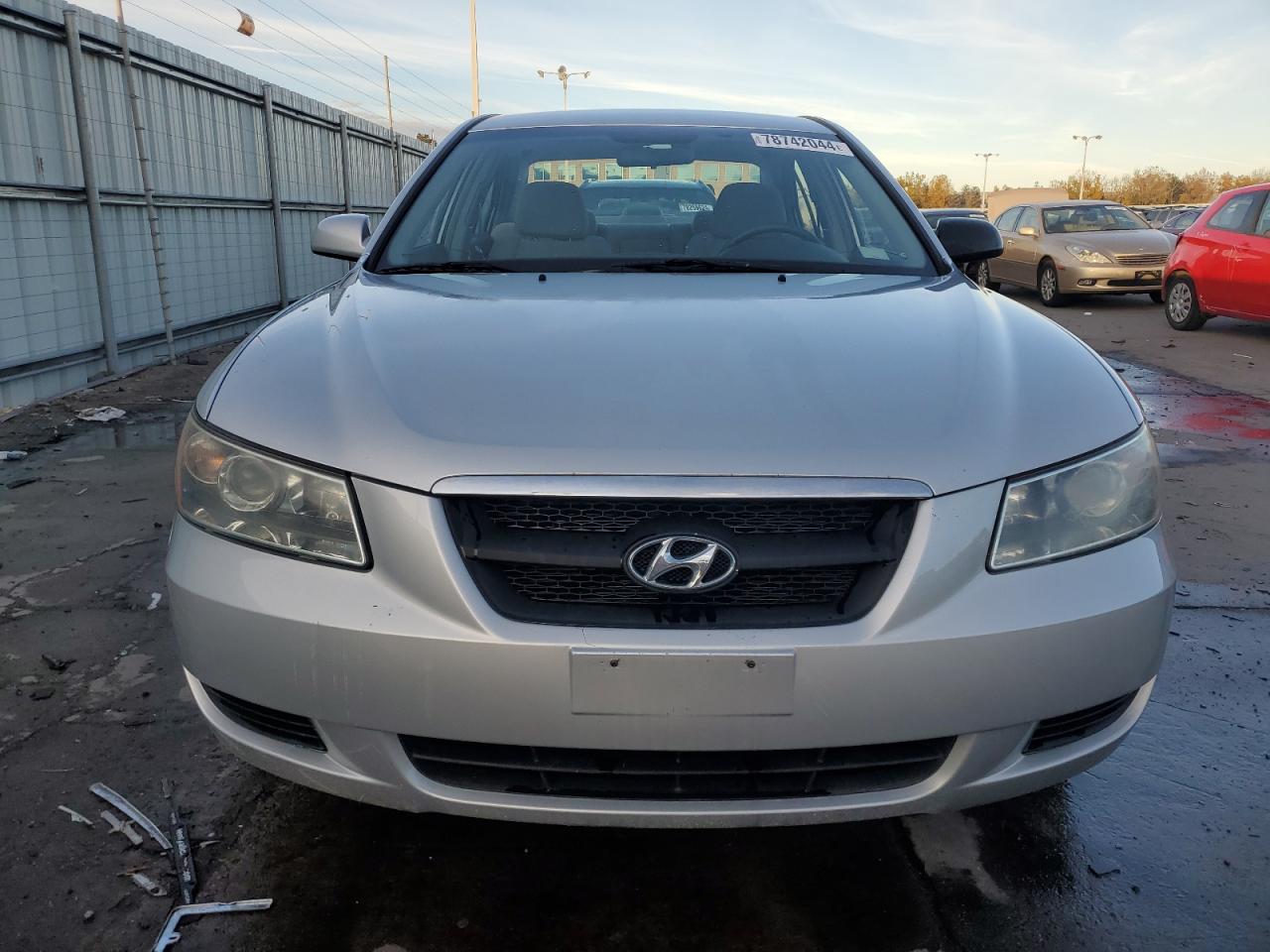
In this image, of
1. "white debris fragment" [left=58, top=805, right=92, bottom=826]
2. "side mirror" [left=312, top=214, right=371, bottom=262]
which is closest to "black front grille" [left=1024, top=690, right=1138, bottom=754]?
"white debris fragment" [left=58, top=805, right=92, bottom=826]

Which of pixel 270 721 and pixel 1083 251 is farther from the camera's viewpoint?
pixel 1083 251

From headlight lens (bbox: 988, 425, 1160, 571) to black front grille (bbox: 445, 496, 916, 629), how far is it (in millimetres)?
195

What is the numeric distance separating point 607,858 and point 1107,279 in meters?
13.4

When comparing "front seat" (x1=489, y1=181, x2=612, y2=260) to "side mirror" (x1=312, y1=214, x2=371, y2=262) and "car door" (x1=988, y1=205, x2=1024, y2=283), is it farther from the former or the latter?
"car door" (x1=988, y1=205, x2=1024, y2=283)

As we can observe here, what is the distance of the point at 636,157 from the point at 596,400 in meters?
1.72

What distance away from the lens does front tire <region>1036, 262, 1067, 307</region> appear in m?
14.0

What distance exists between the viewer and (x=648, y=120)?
3.30m

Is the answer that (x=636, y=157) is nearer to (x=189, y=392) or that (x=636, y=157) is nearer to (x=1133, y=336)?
(x=189, y=392)

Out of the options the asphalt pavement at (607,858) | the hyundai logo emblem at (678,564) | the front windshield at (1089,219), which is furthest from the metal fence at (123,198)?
the front windshield at (1089,219)

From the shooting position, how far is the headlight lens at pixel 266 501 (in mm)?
1680

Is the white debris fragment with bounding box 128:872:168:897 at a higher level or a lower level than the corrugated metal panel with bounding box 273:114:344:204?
lower

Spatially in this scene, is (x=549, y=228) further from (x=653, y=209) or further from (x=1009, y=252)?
(x=1009, y=252)

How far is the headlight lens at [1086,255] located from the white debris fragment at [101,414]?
38.1 ft

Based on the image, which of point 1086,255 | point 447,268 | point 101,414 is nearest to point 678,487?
point 447,268
